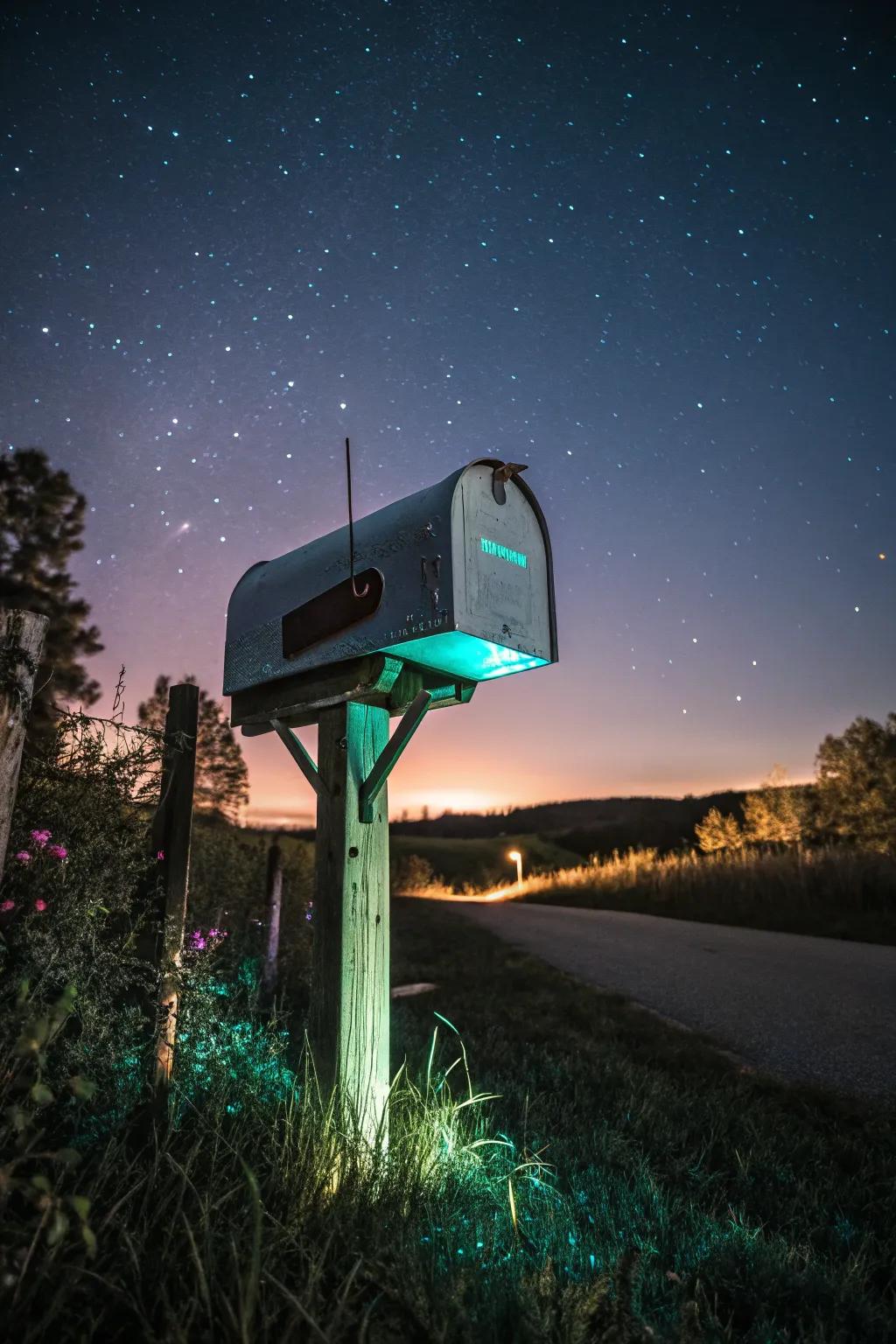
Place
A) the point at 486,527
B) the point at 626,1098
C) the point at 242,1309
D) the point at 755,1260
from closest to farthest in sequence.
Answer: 1. the point at 242,1309
2. the point at 755,1260
3. the point at 486,527
4. the point at 626,1098

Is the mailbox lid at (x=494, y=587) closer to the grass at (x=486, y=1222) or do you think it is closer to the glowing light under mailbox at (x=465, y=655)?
the glowing light under mailbox at (x=465, y=655)

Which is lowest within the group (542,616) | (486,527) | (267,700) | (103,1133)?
(103,1133)

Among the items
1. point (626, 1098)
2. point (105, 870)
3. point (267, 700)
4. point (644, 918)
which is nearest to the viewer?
point (105, 870)

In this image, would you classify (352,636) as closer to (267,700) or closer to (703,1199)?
(267,700)

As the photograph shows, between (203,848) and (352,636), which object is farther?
(203,848)

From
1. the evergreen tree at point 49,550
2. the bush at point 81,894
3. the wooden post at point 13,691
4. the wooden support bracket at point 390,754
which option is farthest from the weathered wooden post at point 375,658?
the evergreen tree at point 49,550

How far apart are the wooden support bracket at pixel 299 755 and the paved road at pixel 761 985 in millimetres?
3663

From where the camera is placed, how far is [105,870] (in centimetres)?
280

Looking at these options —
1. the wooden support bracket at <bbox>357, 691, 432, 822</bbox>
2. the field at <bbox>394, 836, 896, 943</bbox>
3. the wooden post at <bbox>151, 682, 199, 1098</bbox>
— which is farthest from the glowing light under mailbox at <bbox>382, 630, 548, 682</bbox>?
the field at <bbox>394, 836, 896, 943</bbox>

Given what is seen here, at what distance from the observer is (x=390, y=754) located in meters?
3.15

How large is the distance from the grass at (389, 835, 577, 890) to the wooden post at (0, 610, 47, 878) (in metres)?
26.5

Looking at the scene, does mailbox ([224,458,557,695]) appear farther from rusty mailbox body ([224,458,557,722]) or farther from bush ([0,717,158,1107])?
bush ([0,717,158,1107])

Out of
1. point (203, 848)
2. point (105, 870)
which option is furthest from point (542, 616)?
point (203, 848)

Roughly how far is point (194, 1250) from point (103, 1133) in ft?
4.06
